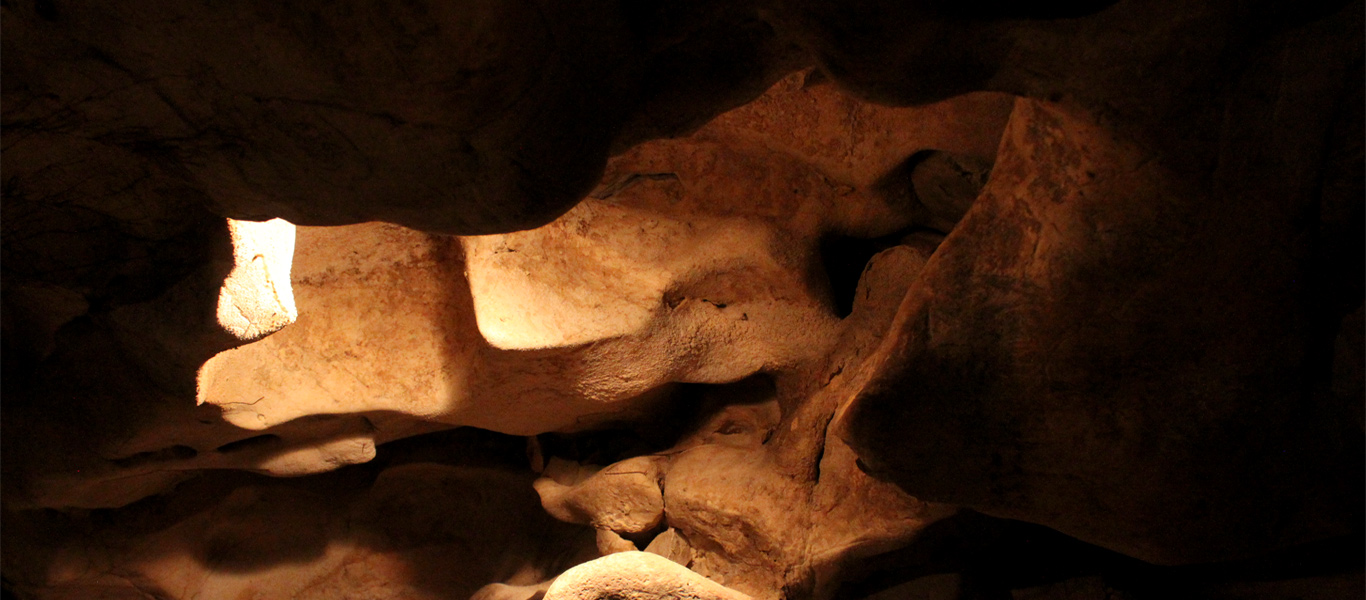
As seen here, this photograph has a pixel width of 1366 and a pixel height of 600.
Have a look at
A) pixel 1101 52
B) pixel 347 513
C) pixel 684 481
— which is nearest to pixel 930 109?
pixel 1101 52

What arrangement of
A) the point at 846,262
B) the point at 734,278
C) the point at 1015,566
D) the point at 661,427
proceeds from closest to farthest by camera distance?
the point at 1015,566 → the point at 734,278 → the point at 846,262 → the point at 661,427

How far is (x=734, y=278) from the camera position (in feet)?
6.15

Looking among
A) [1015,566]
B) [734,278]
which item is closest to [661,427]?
[734,278]

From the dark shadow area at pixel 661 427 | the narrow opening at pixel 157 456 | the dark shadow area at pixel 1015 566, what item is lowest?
the dark shadow area at pixel 1015 566

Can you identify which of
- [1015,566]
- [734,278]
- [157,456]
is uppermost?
[734,278]

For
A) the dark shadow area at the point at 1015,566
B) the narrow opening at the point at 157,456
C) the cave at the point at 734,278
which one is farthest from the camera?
the narrow opening at the point at 157,456

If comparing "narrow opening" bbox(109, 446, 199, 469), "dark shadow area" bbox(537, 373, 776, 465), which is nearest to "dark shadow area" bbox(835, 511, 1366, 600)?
"dark shadow area" bbox(537, 373, 776, 465)

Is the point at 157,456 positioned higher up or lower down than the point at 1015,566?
higher up

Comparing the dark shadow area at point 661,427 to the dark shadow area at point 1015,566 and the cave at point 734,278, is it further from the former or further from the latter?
the dark shadow area at point 1015,566

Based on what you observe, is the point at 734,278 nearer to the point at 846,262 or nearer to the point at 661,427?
the point at 846,262

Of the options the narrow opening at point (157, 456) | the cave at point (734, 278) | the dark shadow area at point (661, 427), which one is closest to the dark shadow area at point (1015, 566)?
the cave at point (734, 278)

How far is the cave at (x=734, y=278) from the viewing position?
3.28ft

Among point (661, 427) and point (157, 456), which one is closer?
point (157, 456)

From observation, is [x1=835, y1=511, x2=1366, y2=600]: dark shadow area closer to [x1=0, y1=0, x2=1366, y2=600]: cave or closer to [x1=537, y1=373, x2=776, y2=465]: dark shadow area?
[x1=0, y1=0, x2=1366, y2=600]: cave
